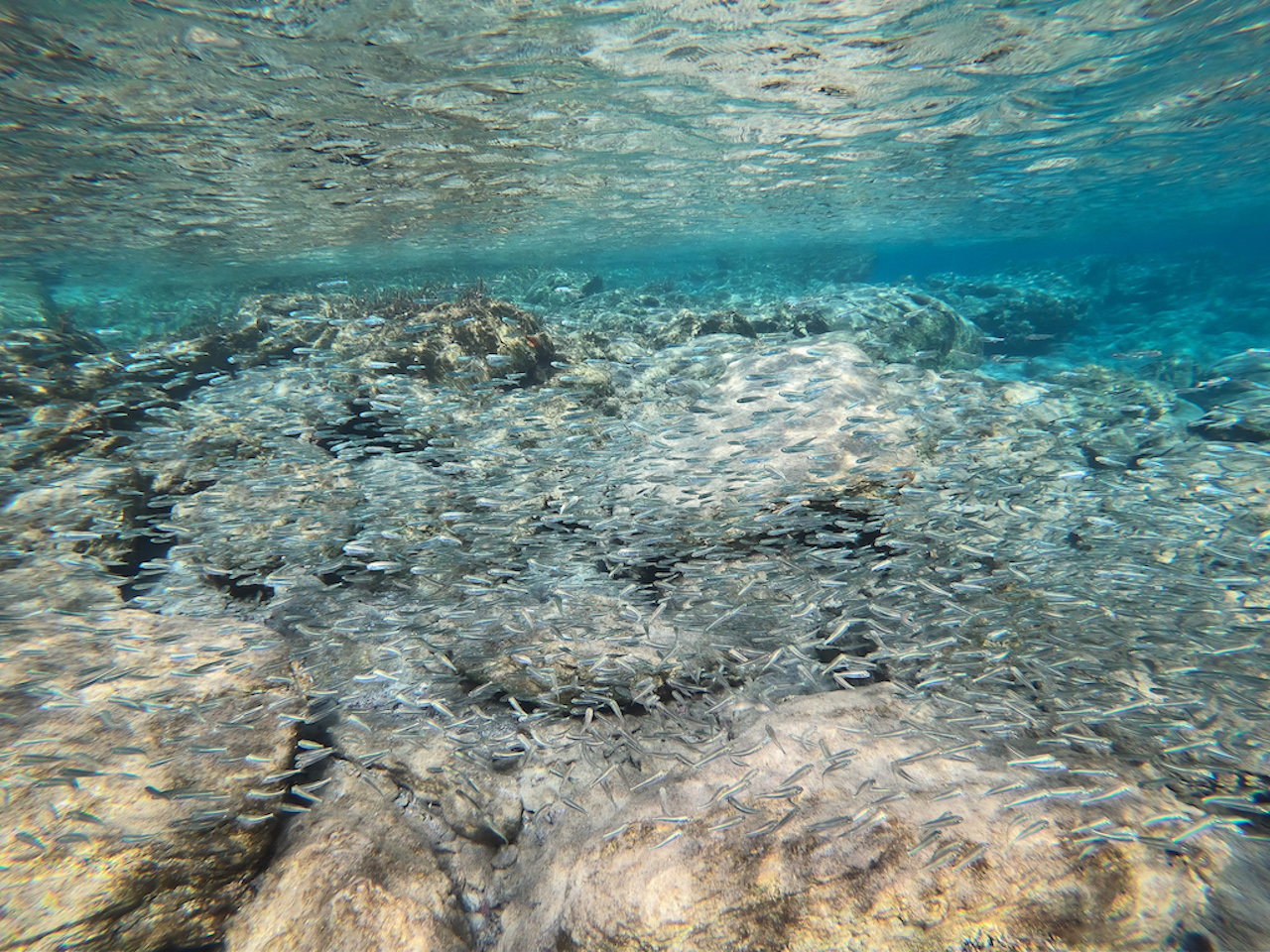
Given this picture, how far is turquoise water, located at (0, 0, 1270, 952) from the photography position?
3090 mm

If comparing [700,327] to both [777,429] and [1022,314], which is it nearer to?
[777,429]

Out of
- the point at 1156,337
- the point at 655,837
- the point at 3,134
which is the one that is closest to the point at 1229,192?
the point at 1156,337

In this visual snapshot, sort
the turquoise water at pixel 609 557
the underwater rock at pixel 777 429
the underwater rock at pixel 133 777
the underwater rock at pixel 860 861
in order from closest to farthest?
the underwater rock at pixel 860 861
the underwater rock at pixel 133 777
the turquoise water at pixel 609 557
the underwater rock at pixel 777 429

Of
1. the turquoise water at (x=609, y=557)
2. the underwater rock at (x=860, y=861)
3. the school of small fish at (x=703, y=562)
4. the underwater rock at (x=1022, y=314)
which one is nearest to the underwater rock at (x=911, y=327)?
the turquoise water at (x=609, y=557)

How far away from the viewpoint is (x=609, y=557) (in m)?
6.05

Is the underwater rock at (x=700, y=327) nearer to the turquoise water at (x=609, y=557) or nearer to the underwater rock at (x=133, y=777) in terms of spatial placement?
the turquoise water at (x=609, y=557)

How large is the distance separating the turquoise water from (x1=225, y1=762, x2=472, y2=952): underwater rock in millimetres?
33

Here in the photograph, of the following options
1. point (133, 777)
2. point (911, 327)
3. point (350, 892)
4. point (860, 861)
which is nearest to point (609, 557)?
point (350, 892)

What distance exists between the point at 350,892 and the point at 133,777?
169cm

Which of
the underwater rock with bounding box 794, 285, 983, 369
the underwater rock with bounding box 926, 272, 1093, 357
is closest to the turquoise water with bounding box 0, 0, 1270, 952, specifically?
the underwater rock with bounding box 794, 285, 983, 369

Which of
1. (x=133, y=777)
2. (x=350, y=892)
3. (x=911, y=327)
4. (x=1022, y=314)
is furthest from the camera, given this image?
(x=1022, y=314)

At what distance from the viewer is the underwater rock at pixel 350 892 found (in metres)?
2.98

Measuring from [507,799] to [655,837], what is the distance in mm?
1658

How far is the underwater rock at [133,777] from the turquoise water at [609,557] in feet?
0.09
